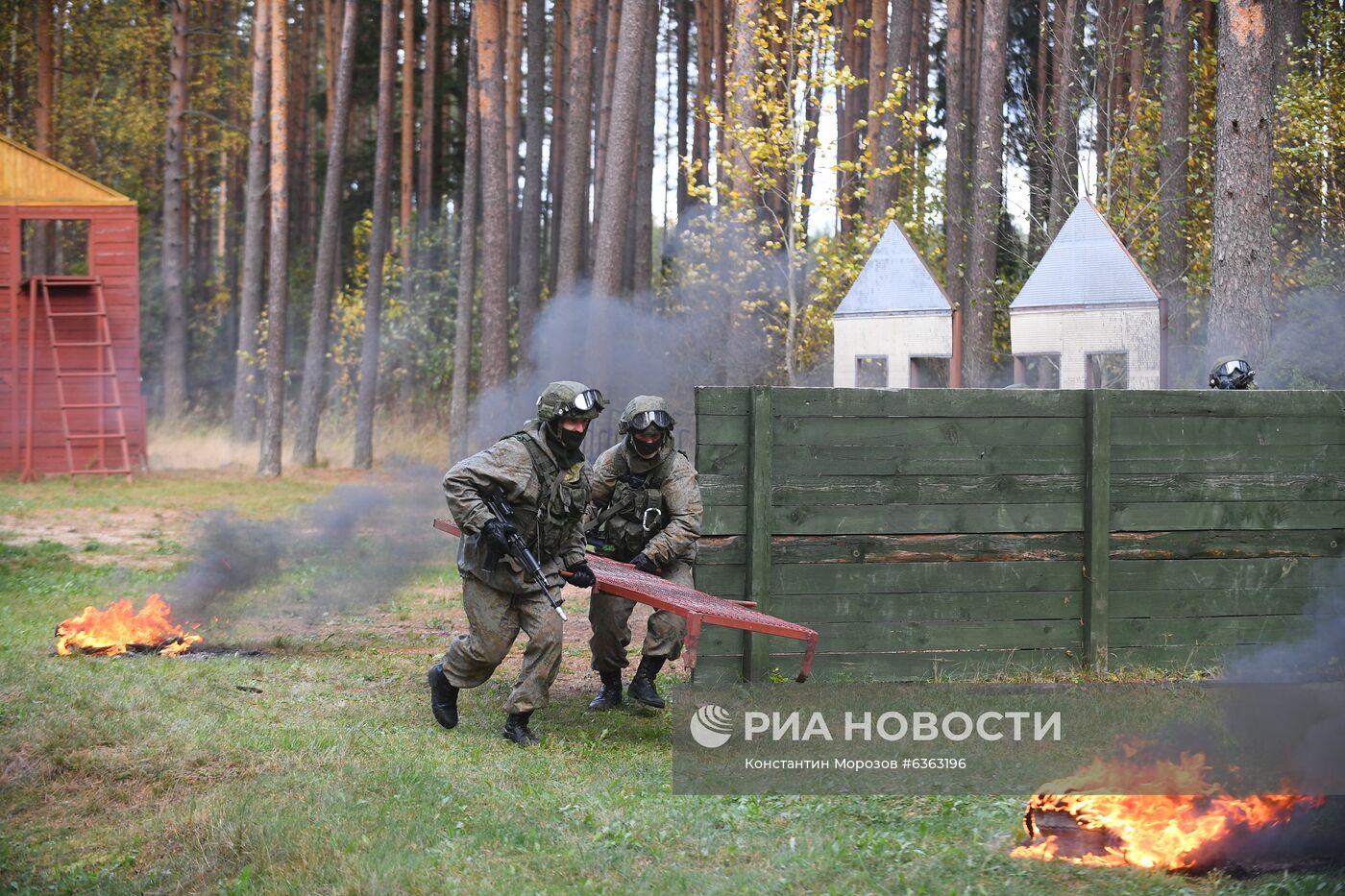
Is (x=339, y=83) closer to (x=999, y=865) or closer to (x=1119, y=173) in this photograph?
(x=1119, y=173)

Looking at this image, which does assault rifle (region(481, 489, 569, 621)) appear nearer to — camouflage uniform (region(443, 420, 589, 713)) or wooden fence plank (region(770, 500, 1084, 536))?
camouflage uniform (region(443, 420, 589, 713))

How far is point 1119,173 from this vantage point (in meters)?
19.4

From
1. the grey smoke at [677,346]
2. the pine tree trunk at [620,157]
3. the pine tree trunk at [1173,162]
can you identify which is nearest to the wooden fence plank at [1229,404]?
the pine tree trunk at [1173,162]

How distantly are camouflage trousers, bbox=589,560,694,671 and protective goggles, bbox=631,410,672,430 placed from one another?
0.89m

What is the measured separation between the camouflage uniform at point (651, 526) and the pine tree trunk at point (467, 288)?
47.5 ft

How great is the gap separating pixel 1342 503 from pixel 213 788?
22.8 ft

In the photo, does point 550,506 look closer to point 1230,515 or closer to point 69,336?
point 1230,515

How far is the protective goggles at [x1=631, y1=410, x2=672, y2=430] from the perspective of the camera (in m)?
7.66

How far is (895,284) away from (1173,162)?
9654 mm

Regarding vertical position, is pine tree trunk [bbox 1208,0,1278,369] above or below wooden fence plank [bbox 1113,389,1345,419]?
above

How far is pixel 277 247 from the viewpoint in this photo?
2603cm

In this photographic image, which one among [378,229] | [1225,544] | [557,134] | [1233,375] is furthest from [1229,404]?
[557,134]

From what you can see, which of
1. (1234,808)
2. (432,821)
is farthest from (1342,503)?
(432,821)

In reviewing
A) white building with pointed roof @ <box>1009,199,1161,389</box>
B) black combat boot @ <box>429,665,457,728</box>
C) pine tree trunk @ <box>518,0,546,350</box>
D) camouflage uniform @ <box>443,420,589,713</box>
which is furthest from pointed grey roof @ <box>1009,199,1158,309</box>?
pine tree trunk @ <box>518,0,546,350</box>
